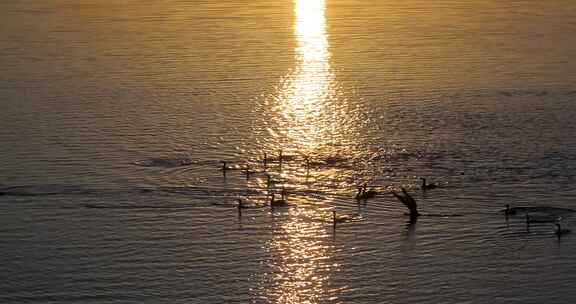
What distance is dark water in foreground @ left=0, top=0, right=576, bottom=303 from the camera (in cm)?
3544

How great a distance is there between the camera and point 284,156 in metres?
46.8

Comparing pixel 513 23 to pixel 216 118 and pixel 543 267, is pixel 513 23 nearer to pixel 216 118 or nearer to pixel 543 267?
pixel 216 118

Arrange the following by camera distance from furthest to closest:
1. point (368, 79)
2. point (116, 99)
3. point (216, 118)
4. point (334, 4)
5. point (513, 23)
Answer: point (334, 4) → point (513, 23) → point (368, 79) → point (116, 99) → point (216, 118)

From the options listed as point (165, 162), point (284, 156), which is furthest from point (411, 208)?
point (165, 162)

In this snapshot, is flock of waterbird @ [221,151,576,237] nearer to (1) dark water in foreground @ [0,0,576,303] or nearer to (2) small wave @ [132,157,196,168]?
(1) dark water in foreground @ [0,0,576,303]

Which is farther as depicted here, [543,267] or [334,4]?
[334,4]

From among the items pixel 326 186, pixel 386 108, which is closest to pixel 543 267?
pixel 326 186

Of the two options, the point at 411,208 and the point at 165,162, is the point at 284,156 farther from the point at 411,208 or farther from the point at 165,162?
the point at 411,208

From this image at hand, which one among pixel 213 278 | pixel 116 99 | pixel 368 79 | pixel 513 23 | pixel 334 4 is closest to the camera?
pixel 213 278

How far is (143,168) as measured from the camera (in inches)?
1768

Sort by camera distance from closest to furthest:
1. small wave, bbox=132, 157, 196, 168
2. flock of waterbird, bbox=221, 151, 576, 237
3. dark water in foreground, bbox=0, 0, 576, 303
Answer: dark water in foreground, bbox=0, 0, 576, 303, flock of waterbird, bbox=221, 151, 576, 237, small wave, bbox=132, 157, 196, 168

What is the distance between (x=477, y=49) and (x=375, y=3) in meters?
19.9

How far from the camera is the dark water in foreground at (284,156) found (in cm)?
3544

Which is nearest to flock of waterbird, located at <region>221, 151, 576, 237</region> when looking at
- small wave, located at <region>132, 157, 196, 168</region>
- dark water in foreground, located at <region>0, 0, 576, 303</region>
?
dark water in foreground, located at <region>0, 0, 576, 303</region>
